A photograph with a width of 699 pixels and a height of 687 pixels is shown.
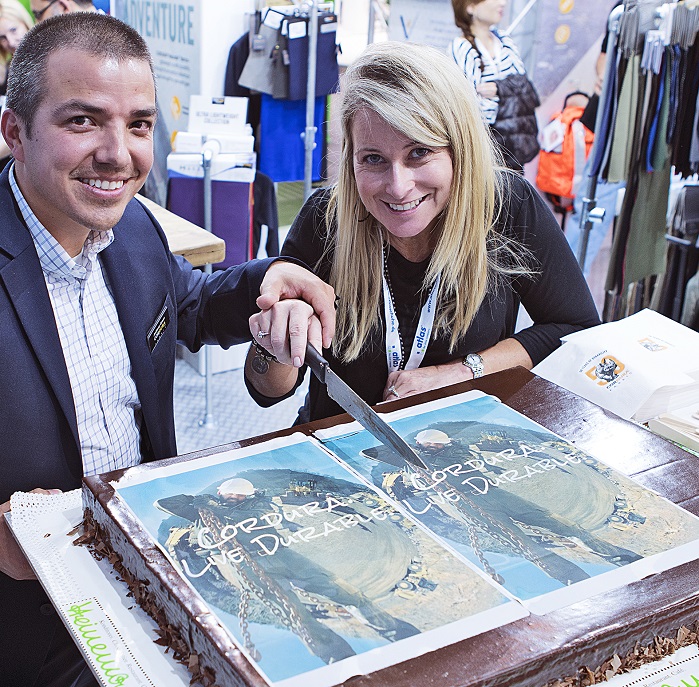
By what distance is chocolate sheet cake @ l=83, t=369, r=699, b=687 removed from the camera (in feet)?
2.37

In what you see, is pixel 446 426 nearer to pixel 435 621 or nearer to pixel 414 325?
pixel 435 621

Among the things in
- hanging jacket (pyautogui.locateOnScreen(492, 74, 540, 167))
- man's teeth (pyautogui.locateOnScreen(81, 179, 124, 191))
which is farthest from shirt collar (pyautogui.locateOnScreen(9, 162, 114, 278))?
hanging jacket (pyautogui.locateOnScreen(492, 74, 540, 167))

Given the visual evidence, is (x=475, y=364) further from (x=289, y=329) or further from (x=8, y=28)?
(x=8, y=28)

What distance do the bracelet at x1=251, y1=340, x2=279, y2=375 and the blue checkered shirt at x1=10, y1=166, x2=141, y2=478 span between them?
0.70 feet

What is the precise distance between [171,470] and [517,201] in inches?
40.3

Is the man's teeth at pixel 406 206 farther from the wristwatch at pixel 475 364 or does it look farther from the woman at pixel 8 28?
the woman at pixel 8 28

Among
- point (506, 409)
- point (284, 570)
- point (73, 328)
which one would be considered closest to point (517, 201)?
point (506, 409)

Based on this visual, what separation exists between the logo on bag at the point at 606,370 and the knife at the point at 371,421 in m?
0.46

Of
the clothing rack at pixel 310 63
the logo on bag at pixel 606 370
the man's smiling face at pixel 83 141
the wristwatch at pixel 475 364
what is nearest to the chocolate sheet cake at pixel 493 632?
the logo on bag at pixel 606 370

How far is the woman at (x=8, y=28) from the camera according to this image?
3799 millimetres

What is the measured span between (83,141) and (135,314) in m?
0.32

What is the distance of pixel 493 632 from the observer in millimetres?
767

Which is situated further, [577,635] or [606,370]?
[606,370]

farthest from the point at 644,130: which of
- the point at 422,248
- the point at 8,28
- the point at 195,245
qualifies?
the point at 8,28
